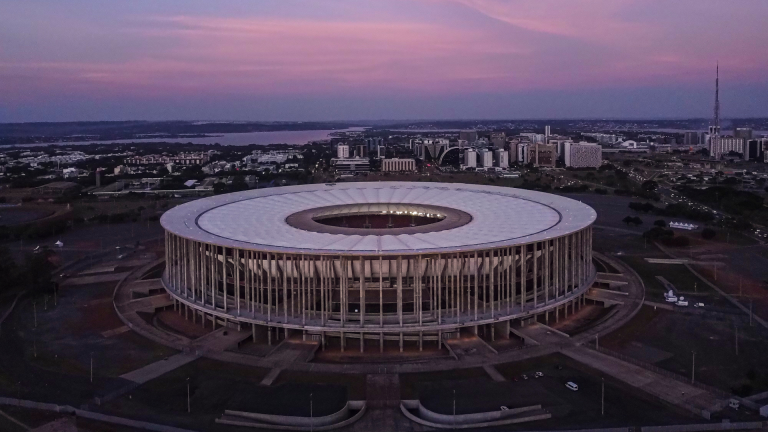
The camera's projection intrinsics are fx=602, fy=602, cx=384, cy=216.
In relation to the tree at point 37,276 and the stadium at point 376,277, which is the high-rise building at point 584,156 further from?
the tree at point 37,276

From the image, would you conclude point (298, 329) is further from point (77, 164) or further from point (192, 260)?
point (77, 164)

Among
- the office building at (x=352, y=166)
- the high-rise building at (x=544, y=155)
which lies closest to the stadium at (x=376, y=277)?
the office building at (x=352, y=166)

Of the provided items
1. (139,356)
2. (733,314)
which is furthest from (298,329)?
(733,314)

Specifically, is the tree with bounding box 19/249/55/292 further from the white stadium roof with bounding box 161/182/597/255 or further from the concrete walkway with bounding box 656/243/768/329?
the concrete walkway with bounding box 656/243/768/329

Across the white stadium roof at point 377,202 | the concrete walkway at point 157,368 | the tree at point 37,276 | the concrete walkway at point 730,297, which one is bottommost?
the concrete walkway at point 157,368

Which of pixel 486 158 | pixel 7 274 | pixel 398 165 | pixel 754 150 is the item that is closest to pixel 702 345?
pixel 7 274
